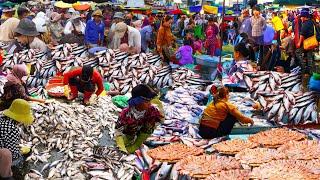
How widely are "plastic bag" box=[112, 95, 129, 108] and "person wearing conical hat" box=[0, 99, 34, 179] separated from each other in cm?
267

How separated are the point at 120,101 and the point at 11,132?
316 centimetres

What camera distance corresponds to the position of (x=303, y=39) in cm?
1103

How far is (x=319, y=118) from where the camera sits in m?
6.82

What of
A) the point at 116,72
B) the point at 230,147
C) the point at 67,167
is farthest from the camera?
the point at 116,72

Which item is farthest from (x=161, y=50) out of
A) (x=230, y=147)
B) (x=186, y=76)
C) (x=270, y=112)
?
(x=230, y=147)

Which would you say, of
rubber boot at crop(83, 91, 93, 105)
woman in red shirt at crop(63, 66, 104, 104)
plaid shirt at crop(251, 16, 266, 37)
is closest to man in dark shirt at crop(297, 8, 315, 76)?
plaid shirt at crop(251, 16, 266, 37)

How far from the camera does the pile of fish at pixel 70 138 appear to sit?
5867 mm

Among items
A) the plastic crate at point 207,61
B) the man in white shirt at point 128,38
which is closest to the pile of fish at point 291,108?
the man in white shirt at point 128,38

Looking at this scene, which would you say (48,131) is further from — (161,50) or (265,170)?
(161,50)

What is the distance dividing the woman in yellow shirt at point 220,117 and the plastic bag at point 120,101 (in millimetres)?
2248

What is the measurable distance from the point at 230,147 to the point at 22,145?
2.93 metres

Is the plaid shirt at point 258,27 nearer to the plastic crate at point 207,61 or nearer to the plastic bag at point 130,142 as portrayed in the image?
the plastic crate at point 207,61

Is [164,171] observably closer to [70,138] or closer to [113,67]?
[70,138]

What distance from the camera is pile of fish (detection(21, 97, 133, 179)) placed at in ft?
19.2
